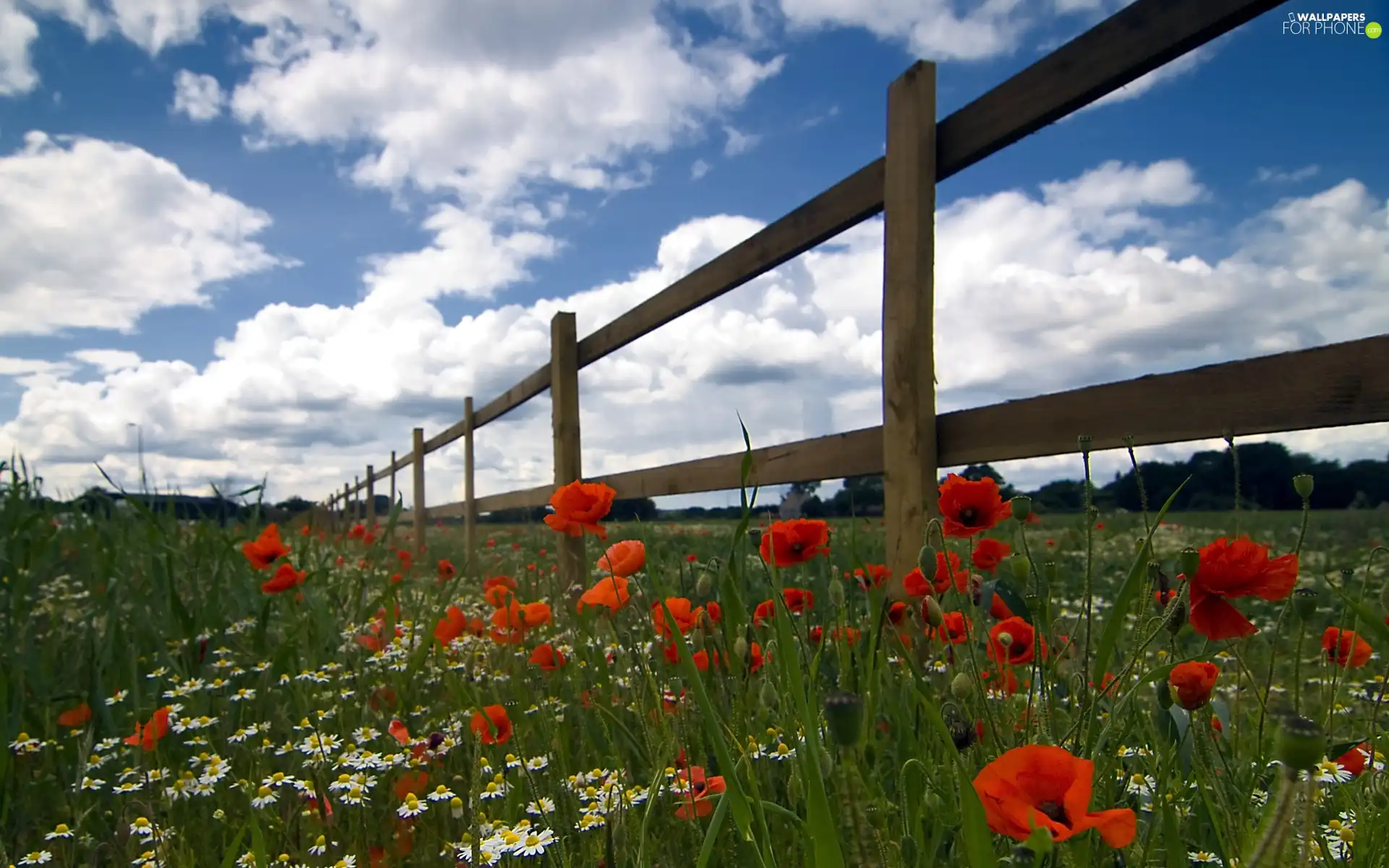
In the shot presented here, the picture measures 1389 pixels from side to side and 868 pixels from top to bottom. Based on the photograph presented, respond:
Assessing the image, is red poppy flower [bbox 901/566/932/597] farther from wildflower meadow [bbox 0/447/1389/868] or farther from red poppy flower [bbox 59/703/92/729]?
red poppy flower [bbox 59/703/92/729]

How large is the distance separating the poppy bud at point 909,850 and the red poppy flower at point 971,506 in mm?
596

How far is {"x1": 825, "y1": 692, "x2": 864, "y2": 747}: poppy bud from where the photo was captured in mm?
584

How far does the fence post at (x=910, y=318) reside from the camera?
2750mm

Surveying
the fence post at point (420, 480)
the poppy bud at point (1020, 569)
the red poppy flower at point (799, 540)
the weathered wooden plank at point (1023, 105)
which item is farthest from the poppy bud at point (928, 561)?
the fence post at point (420, 480)

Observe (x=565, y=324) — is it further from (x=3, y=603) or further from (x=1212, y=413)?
(x=1212, y=413)

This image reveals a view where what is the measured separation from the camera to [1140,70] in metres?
2.16

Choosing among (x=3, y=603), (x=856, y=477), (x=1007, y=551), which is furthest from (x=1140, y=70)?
(x=3, y=603)

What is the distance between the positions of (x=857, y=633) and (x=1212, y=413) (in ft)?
3.07

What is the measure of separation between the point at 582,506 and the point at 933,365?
1362 mm

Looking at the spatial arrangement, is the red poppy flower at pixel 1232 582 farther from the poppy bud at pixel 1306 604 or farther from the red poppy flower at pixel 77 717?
the red poppy flower at pixel 77 717

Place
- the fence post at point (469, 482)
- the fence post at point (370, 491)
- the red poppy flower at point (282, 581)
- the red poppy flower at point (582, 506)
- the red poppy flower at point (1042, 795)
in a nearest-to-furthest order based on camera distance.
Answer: the red poppy flower at point (1042, 795) → the red poppy flower at point (582, 506) → the red poppy flower at point (282, 581) → the fence post at point (469, 482) → the fence post at point (370, 491)

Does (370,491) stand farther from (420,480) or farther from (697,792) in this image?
(697,792)

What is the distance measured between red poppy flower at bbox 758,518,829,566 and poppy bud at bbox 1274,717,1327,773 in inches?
45.1

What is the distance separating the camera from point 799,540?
172cm
